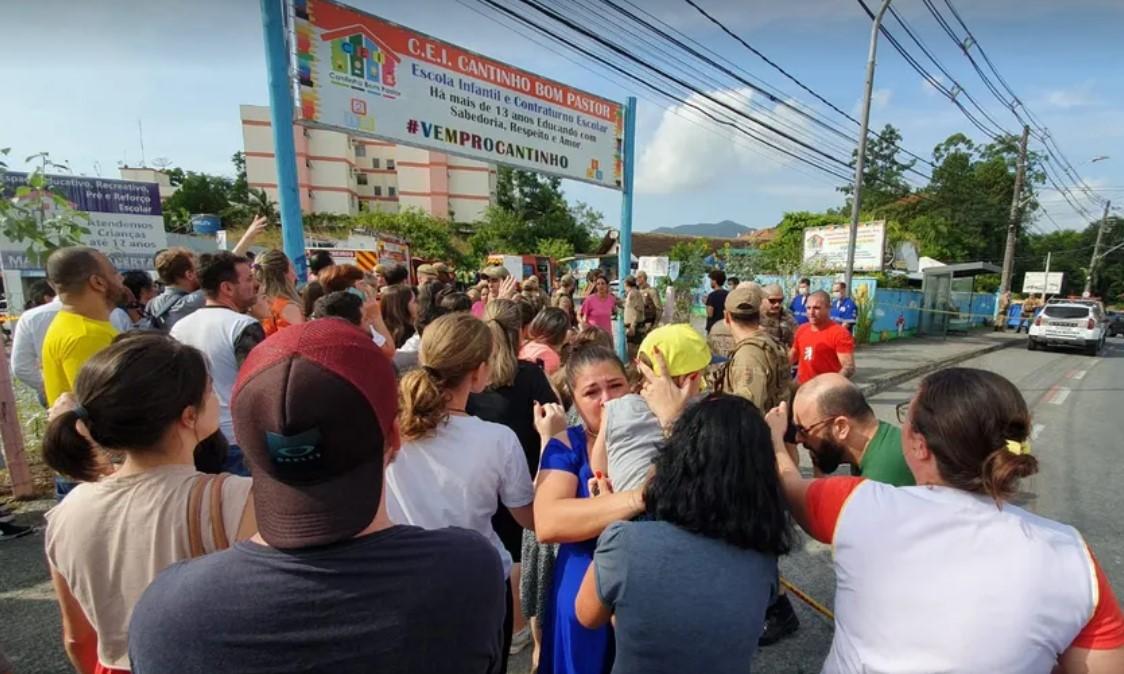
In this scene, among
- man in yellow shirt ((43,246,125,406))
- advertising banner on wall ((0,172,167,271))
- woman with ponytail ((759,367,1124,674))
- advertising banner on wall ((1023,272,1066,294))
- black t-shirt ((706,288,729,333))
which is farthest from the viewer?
advertising banner on wall ((1023,272,1066,294))

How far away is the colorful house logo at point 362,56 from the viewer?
519 centimetres

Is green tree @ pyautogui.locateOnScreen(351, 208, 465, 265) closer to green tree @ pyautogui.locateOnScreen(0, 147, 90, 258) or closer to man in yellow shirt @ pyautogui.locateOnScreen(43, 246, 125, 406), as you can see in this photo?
green tree @ pyautogui.locateOnScreen(0, 147, 90, 258)

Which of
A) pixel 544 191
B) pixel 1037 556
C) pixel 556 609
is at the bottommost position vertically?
pixel 556 609

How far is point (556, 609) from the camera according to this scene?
1765 mm


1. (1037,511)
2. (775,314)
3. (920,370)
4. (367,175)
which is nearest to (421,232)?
(367,175)

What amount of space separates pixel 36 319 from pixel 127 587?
119 inches

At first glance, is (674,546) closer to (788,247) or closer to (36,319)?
(36,319)

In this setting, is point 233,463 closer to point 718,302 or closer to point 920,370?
point 718,302

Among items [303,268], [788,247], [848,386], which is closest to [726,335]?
[848,386]

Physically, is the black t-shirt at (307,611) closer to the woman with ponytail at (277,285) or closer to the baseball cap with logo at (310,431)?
the baseball cap with logo at (310,431)

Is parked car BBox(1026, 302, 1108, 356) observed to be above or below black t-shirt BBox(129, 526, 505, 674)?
below

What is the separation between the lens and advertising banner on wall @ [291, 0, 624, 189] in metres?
5.09

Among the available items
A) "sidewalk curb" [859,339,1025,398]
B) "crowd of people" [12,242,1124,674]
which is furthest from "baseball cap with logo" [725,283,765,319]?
"sidewalk curb" [859,339,1025,398]

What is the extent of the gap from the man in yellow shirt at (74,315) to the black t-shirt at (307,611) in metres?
Result: 2.43
